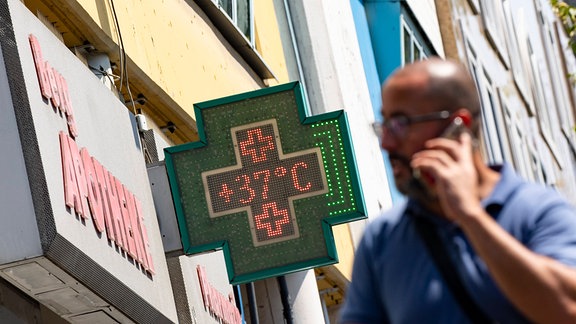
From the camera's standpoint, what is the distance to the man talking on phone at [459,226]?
3121 mm

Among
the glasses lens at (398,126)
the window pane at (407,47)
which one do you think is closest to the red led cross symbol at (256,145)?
the glasses lens at (398,126)

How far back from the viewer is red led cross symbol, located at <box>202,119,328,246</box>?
10.5 metres

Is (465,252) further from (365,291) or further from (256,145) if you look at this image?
(256,145)

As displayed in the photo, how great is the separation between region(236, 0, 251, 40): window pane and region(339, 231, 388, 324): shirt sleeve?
11.5 meters

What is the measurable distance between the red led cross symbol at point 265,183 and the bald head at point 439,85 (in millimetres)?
7204

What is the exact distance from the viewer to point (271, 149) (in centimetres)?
1059

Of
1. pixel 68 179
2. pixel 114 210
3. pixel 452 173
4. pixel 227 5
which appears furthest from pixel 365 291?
pixel 227 5

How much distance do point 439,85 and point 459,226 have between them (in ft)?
0.93

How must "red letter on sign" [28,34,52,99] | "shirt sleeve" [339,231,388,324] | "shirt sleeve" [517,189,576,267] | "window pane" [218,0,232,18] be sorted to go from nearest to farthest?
"shirt sleeve" [517,189,576,267], "shirt sleeve" [339,231,388,324], "red letter on sign" [28,34,52,99], "window pane" [218,0,232,18]

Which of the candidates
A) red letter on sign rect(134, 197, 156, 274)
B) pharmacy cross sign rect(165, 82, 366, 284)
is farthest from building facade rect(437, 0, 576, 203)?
red letter on sign rect(134, 197, 156, 274)

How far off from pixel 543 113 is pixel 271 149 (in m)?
34.5

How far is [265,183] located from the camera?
10.5 metres

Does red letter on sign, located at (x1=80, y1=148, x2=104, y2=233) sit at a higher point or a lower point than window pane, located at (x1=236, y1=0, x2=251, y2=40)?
lower

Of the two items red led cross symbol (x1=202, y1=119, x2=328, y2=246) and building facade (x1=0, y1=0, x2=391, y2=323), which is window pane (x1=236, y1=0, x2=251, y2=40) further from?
red led cross symbol (x1=202, y1=119, x2=328, y2=246)
